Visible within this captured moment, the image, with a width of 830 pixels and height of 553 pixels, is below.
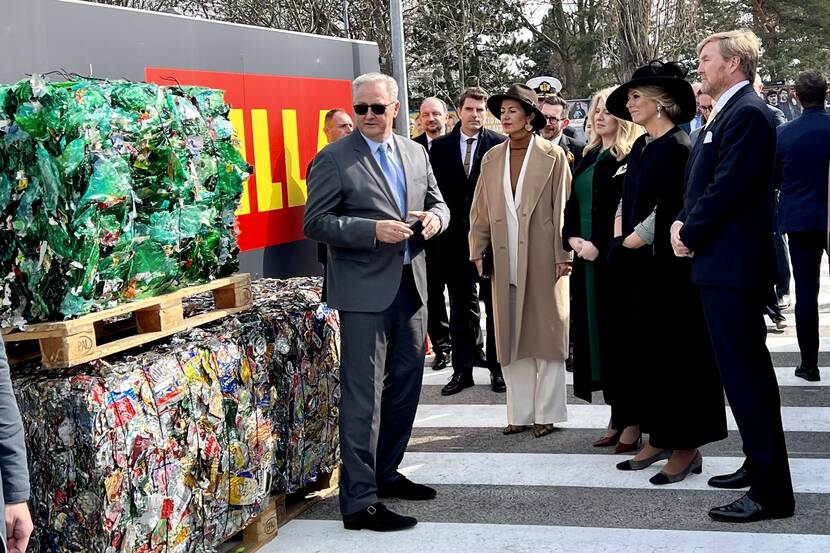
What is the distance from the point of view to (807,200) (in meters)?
7.91

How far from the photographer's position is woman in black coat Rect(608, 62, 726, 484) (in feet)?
18.8

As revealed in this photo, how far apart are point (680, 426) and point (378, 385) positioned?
1.68m

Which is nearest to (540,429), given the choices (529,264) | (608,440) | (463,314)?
(608,440)

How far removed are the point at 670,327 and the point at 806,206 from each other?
8.97 ft

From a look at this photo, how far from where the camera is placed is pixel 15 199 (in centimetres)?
402

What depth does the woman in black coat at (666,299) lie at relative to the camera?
5738 millimetres

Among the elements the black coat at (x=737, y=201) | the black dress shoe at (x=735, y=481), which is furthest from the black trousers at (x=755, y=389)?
the black dress shoe at (x=735, y=481)

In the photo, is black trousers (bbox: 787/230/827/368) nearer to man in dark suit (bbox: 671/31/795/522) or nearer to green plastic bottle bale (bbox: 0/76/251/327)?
man in dark suit (bbox: 671/31/795/522)

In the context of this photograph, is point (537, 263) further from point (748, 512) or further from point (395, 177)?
point (748, 512)

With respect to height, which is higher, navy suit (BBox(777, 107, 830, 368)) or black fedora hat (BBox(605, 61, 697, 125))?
black fedora hat (BBox(605, 61, 697, 125))

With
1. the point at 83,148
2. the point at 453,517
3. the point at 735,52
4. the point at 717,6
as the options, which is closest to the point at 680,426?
the point at 453,517

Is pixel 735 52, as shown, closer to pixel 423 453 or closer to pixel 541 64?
pixel 423 453

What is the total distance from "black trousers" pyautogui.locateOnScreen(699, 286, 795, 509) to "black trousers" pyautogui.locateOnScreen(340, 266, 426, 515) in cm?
154

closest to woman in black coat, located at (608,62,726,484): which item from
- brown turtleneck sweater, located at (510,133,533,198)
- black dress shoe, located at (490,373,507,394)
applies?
brown turtleneck sweater, located at (510,133,533,198)
